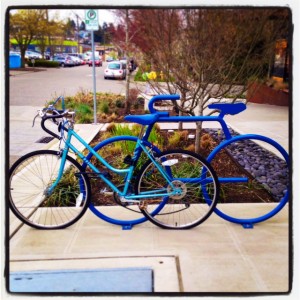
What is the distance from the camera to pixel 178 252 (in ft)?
9.54

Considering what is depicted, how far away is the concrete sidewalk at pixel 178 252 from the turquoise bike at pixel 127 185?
14 centimetres

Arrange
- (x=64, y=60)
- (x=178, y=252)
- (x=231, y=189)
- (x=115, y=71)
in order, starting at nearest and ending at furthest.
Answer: (x=178, y=252) < (x=231, y=189) < (x=64, y=60) < (x=115, y=71)

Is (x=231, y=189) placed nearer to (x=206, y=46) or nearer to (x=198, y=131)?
(x=198, y=131)

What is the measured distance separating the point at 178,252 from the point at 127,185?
72 centimetres

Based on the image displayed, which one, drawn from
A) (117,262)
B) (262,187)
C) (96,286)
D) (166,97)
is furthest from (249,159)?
(96,286)

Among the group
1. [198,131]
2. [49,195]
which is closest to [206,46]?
[198,131]

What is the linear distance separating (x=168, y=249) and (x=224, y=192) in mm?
1328

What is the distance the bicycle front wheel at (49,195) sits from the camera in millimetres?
3158

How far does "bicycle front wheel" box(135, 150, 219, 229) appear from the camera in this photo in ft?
10.2

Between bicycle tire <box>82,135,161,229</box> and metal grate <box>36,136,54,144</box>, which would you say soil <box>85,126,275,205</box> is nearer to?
bicycle tire <box>82,135,161,229</box>

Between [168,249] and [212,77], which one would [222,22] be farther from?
[168,249]

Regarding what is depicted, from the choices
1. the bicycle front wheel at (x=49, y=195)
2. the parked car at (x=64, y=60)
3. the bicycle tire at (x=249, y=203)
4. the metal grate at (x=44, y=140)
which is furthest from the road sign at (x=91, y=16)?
the parked car at (x=64, y=60)

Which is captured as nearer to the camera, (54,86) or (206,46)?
(206,46)

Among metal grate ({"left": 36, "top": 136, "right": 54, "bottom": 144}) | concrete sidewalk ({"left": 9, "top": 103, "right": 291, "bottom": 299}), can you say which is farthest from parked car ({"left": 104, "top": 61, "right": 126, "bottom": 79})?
concrete sidewalk ({"left": 9, "top": 103, "right": 291, "bottom": 299})
